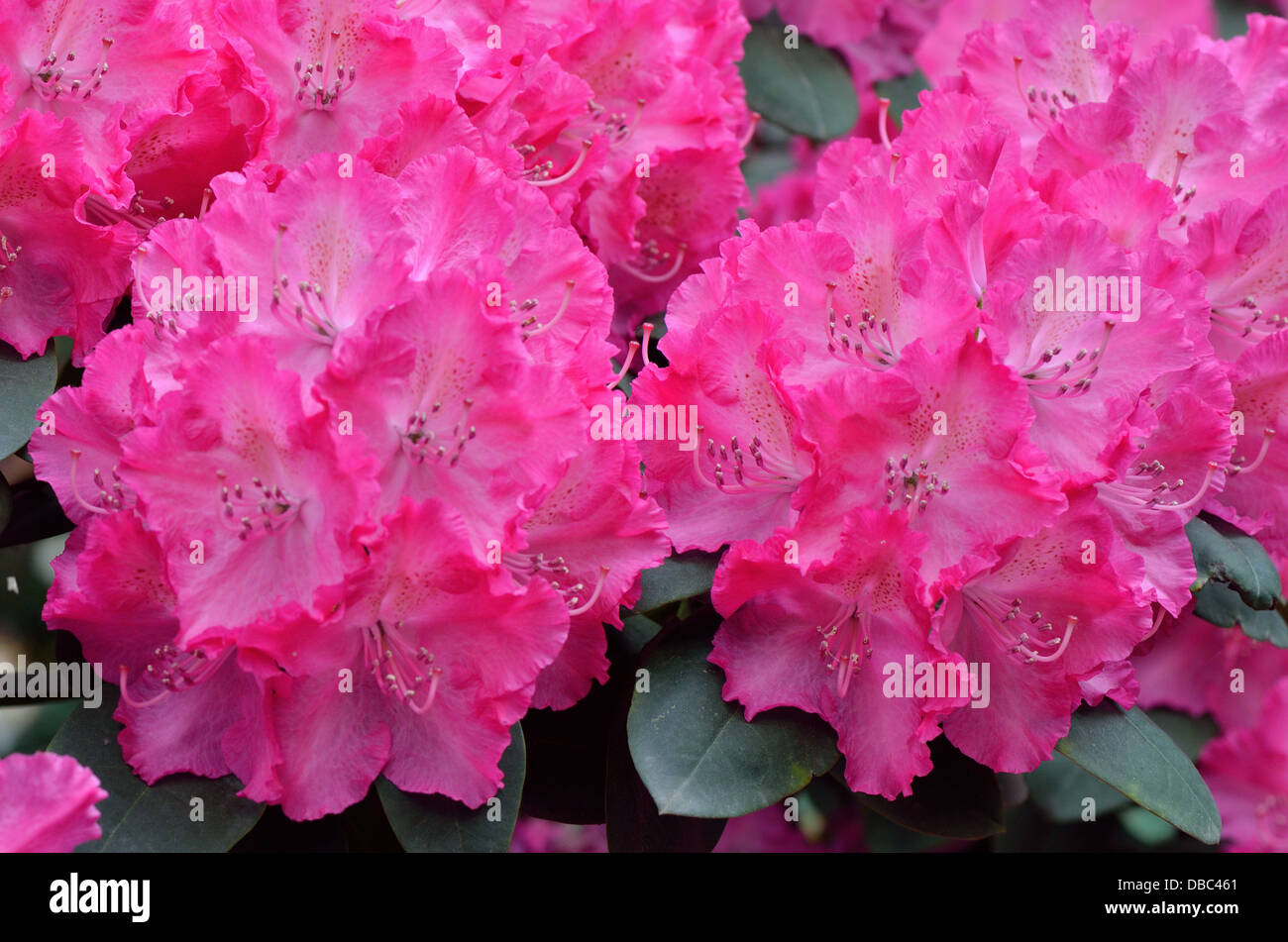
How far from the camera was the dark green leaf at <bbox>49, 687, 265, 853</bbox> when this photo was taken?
894 mm

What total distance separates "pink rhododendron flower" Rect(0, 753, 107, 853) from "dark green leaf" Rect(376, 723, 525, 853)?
0.20m

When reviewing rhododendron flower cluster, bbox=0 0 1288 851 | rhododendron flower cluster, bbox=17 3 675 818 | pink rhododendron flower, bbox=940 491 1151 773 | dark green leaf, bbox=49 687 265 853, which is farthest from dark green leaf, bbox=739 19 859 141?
dark green leaf, bbox=49 687 265 853

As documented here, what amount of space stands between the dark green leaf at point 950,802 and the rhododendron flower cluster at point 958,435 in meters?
0.04

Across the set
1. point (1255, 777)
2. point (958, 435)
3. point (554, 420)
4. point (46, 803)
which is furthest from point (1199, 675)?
point (46, 803)

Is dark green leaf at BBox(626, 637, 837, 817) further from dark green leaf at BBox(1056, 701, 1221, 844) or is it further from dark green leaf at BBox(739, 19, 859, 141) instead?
dark green leaf at BBox(739, 19, 859, 141)

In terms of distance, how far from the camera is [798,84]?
1.62m

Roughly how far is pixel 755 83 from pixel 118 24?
80cm

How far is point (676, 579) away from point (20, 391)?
0.53 m

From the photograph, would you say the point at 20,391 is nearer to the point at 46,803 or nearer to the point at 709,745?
the point at 46,803

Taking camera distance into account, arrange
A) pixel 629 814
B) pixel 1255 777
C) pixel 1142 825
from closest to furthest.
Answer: pixel 629 814, pixel 1255 777, pixel 1142 825

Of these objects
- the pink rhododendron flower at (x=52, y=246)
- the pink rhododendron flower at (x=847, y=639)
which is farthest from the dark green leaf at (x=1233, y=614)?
the pink rhododendron flower at (x=52, y=246)

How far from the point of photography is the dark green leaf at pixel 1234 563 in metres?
1.12

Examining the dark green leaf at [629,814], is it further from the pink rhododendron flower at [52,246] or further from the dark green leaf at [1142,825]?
the dark green leaf at [1142,825]

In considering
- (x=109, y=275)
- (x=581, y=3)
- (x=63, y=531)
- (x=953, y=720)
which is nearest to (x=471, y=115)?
(x=581, y=3)
